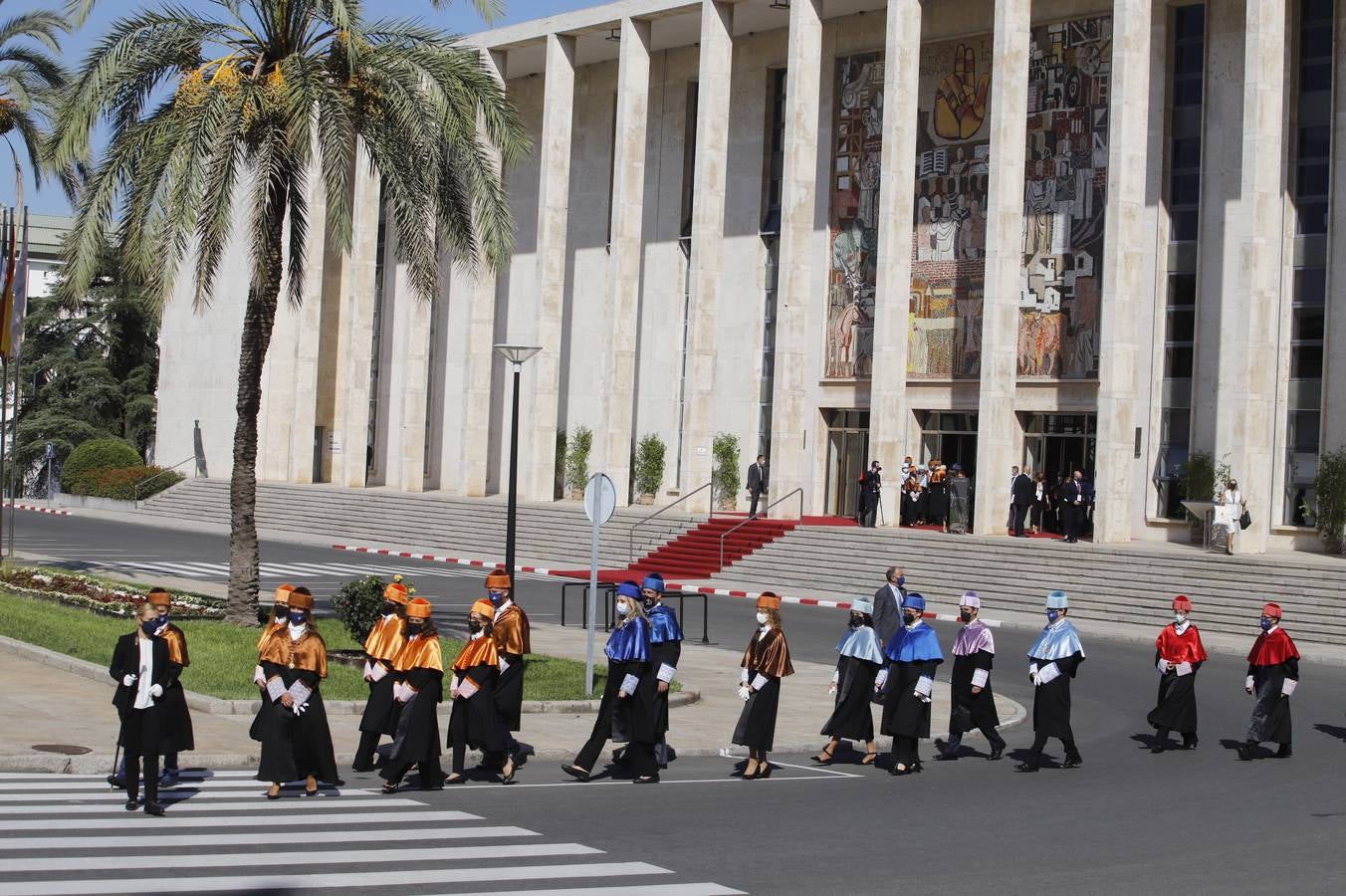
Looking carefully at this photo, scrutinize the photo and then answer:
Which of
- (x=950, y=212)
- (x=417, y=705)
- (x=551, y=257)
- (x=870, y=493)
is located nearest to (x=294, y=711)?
(x=417, y=705)

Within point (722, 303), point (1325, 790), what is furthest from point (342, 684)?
point (722, 303)

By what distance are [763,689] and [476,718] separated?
2.55 metres

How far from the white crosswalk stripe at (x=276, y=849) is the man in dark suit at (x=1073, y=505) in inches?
1019

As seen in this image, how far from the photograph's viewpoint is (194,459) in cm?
6750

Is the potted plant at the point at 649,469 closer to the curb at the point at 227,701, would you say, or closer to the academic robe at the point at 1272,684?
the curb at the point at 227,701

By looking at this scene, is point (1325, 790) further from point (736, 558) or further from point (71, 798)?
point (736, 558)

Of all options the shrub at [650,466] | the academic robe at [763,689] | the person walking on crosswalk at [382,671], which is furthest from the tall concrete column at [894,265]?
the person walking on crosswalk at [382,671]

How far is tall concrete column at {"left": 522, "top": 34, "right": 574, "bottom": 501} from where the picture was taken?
163 ft

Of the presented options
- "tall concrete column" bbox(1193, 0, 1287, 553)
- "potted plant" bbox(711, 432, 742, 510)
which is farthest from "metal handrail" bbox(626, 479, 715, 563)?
"tall concrete column" bbox(1193, 0, 1287, 553)

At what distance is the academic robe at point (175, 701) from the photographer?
39.9 ft

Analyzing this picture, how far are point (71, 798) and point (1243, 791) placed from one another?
32.1ft

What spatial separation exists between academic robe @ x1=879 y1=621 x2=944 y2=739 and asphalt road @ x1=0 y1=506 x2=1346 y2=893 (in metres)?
0.48

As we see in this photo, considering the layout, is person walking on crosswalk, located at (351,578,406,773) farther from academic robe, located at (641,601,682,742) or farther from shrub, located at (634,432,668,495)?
shrub, located at (634,432,668,495)

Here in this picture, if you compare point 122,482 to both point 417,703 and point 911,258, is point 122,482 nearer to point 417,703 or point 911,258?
point 911,258
